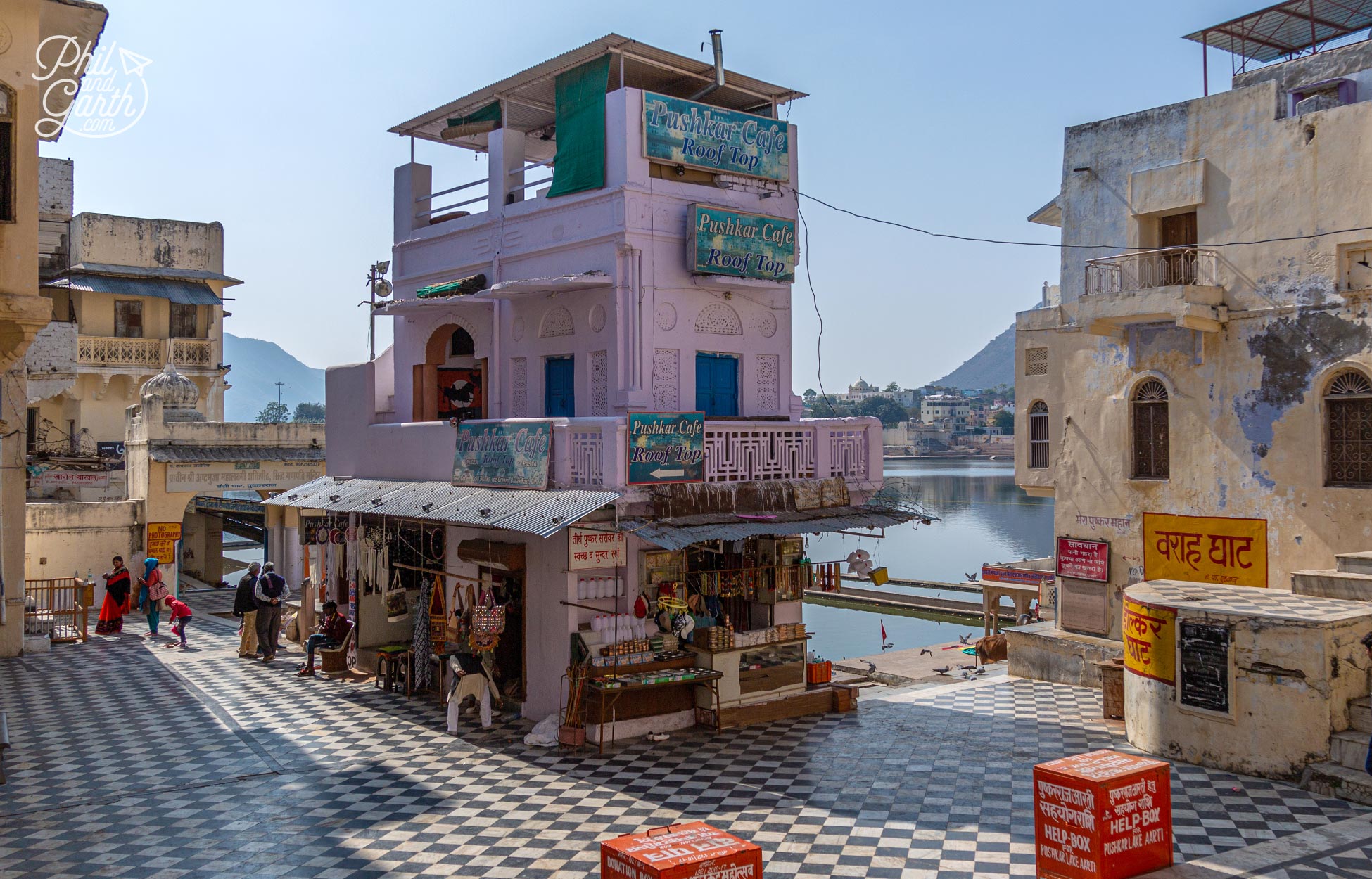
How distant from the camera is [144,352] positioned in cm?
3070

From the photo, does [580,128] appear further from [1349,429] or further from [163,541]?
[163,541]

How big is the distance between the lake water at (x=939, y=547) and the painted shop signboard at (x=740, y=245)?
3.35m

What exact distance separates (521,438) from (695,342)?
279 centimetres

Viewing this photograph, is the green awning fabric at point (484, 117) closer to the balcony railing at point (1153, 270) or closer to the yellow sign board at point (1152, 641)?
the balcony railing at point (1153, 270)

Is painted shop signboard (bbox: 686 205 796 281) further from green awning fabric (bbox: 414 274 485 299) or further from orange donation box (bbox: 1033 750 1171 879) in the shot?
orange donation box (bbox: 1033 750 1171 879)

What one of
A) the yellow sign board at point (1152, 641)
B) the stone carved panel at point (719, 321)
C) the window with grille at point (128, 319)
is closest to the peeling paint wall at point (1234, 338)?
the yellow sign board at point (1152, 641)

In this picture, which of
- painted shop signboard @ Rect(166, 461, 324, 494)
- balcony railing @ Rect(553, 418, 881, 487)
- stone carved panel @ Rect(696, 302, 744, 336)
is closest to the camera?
balcony railing @ Rect(553, 418, 881, 487)

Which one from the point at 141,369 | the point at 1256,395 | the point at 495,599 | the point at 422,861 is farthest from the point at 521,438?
the point at 141,369

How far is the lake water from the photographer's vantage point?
4184 cm

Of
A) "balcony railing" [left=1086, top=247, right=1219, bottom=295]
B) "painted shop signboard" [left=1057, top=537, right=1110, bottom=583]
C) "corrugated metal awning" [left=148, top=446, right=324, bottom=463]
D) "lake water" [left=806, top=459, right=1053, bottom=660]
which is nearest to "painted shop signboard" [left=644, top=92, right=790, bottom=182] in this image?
"lake water" [left=806, top=459, right=1053, bottom=660]

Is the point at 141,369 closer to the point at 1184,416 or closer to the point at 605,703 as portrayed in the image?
the point at 605,703

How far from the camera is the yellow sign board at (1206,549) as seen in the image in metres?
15.6

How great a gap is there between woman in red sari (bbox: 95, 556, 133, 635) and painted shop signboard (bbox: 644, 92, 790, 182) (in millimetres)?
12555

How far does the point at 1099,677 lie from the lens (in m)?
15.8
